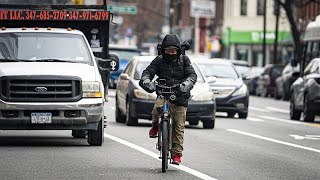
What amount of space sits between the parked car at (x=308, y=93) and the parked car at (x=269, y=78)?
22.0 metres

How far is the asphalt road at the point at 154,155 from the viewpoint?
47.9 feet

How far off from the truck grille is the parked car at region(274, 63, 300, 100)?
2870 cm

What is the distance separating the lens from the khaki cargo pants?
15.2 metres

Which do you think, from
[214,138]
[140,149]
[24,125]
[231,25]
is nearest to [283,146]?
[214,138]

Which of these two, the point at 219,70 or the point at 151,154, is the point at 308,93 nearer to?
the point at 219,70

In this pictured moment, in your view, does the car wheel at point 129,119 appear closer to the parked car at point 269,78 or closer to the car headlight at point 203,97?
the car headlight at point 203,97

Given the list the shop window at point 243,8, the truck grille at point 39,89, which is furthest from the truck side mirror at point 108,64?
the shop window at point 243,8

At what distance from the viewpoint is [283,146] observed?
2070cm

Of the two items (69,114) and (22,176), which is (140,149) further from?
(22,176)

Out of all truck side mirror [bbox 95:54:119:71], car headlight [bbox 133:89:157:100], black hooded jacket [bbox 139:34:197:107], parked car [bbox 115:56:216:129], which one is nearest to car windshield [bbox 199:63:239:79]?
parked car [bbox 115:56:216:129]

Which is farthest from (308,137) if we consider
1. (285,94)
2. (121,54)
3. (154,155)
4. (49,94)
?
(121,54)

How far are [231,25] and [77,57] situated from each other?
243 feet

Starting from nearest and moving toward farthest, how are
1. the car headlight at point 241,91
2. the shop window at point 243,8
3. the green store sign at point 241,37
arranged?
1. the car headlight at point 241,91
2. the green store sign at point 241,37
3. the shop window at point 243,8

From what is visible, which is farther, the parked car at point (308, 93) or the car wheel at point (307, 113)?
the car wheel at point (307, 113)
